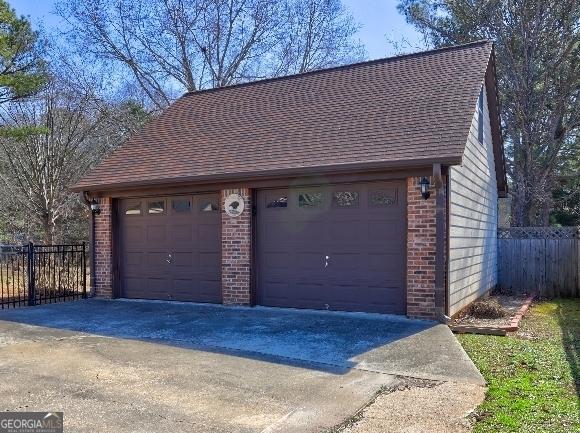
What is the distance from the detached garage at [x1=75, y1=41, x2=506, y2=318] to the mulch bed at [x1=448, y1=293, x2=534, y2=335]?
262 millimetres

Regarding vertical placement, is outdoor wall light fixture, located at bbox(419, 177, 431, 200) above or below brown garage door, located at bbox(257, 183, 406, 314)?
above

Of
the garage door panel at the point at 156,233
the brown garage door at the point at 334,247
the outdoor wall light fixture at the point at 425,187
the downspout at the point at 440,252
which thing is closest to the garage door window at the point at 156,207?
the garage door panel at the point at 156,233

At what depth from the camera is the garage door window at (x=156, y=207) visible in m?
10.4

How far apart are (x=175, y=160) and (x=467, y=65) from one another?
5.97m

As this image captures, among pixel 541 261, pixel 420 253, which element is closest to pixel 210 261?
pixel 420 253

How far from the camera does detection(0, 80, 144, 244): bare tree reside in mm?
15773

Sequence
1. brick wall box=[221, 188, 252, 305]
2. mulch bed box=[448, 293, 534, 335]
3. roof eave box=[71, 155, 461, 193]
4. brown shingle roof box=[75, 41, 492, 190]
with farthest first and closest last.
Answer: brick wall box=[221, 188, 252, 305], brown shingle roof box=[75, 41, 492, 190], roof eave box=[71, 155, 461, 193], mulch bed box=[448, 293, 534, 335]

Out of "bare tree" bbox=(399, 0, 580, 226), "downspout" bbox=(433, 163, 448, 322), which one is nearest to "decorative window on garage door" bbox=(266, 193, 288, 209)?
"downspout" bbox=(433, 163, 448, 322)

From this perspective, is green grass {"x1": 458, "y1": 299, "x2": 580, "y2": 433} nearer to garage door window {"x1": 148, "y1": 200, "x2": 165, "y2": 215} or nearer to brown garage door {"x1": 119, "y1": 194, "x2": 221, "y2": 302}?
brown garage door {"x1": 119, "y1": 194, "x2": 221, "y2": 302}

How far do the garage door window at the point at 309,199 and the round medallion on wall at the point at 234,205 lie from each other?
1.09m

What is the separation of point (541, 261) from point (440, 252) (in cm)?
678

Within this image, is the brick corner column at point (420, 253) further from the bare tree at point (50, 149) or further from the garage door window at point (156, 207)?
the bare tree at point (50, 149)

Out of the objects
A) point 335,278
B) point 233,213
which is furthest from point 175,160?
point 335,278

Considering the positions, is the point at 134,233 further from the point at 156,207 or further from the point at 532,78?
the point at 532,78
